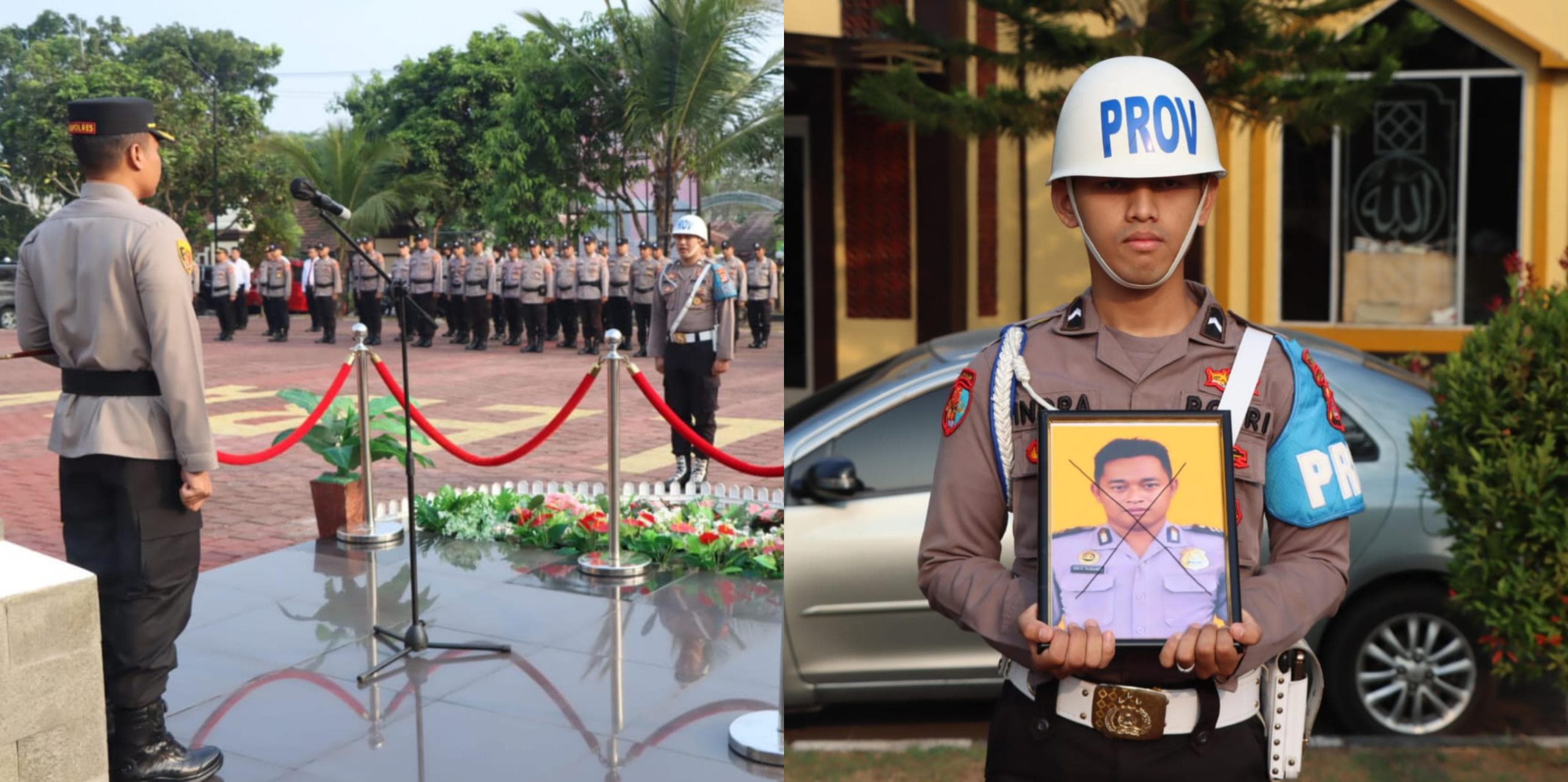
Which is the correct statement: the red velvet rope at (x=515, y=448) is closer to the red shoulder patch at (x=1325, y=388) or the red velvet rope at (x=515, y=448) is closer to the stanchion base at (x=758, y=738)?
the stanchion base at (x=758, y=738)

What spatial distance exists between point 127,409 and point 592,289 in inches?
Answer: 96.4

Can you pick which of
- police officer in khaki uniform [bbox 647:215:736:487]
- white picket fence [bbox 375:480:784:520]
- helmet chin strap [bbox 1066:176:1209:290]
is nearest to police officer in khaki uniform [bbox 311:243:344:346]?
white picket fence [bbox 375:480:784:520]

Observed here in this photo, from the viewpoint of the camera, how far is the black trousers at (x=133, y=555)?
391 cm

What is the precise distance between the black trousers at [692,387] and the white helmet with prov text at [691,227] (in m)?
0.84

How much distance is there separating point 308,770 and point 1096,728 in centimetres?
303

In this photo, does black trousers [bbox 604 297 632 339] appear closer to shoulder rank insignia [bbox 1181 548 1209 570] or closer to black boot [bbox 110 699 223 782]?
black boot [bbox 110 699 223 782]

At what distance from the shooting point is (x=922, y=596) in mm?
4285

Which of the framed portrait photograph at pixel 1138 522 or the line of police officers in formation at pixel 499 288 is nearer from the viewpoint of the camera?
the framed portrait photograph at pixel 1138 522

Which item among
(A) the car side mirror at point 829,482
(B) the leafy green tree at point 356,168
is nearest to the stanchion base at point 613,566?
(B) the leafy green tree at point 356,168

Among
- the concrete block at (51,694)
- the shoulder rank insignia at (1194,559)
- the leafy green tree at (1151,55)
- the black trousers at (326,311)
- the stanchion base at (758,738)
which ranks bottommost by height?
the stanchion base at (758,738)

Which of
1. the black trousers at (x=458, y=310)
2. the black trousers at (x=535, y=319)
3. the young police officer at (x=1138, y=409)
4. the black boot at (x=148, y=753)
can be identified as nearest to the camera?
Answer: the young police officer at (x=1138, y=409)

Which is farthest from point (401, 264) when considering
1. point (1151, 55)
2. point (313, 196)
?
point (1151, 55)

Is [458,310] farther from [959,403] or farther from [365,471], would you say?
[959,403]

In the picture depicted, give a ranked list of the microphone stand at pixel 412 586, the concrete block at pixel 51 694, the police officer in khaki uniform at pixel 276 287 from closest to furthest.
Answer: the concrete block at pixel 51 694 → the microphone stand at pixel 412 586 → the police officer in khaki uniform at pixel 276 287
